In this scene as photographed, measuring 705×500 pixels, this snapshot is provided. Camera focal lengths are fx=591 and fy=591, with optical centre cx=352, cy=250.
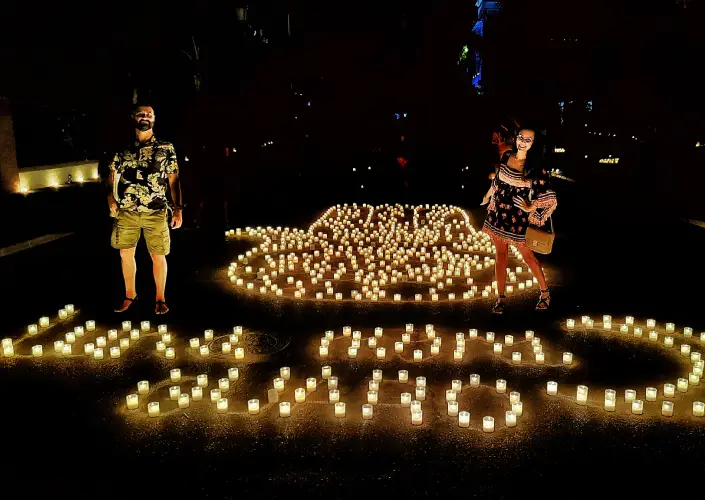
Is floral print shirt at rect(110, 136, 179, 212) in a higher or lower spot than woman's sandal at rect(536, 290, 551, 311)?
higher

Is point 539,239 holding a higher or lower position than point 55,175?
lower

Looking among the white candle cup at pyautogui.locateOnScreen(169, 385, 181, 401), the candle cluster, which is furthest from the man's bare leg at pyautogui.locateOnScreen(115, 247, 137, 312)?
the white candle cup at pyautogui.locateOnScreen(169, 385, 181, 401)

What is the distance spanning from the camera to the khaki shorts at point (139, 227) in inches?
240

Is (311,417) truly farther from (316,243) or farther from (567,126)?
(567,126)

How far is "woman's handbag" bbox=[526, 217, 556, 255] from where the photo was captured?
610 cm

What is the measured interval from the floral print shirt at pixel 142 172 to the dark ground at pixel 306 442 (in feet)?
4.37

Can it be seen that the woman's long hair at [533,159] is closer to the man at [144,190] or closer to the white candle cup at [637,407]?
the white candle cup at [637,407]

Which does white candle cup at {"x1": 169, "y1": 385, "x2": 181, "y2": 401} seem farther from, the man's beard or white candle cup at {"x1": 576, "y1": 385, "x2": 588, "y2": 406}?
white candle cup at {"x1": 576, "y1": 385, "x2": 588, "y2": 406}

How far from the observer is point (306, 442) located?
12.8 feet

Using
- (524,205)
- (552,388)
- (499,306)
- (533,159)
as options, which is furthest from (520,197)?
(552,388)

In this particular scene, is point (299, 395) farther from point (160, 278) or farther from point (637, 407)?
point (160, 278)

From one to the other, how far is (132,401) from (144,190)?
238 centimetres

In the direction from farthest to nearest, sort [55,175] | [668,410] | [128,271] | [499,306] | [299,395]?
[55,175] < [499,306] < [128,271] < [299,395] < [668,410]

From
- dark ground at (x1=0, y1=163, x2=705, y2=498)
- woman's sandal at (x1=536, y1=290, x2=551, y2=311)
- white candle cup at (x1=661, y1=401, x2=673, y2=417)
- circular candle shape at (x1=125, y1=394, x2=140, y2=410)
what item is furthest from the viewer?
woman's sandal at (x1=536, y1=290, x2=551, y2=311)
